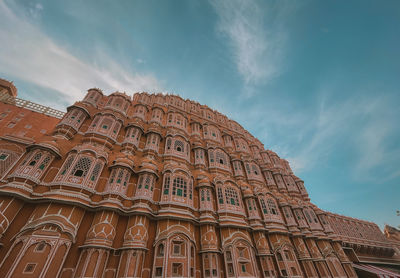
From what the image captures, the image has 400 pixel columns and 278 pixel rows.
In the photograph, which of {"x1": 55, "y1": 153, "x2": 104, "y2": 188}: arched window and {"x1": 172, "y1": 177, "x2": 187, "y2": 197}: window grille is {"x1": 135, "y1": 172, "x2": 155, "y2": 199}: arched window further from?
{"x1": 55, "y1": 153, "x2": 104, "y2": 188}: arched window

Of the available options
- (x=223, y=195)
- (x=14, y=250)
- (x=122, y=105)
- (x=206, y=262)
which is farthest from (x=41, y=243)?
(x=122, y=105)

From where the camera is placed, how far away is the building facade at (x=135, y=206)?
10.3 metres

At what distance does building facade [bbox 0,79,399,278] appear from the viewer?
10328 mm

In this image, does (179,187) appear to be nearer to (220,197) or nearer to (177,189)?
(177,189)

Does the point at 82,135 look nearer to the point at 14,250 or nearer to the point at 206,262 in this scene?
the point at 14,250

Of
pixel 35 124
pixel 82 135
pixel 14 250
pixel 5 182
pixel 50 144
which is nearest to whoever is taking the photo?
pixel 14 250

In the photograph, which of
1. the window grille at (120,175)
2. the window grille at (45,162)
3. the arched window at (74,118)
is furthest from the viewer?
the arched window at (74,118)

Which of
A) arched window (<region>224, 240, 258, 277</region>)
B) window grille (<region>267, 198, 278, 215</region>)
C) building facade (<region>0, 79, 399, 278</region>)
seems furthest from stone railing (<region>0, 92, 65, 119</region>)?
window grille (<region>267, 198, 278, 215</region>)

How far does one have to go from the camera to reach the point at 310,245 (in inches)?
→ 822

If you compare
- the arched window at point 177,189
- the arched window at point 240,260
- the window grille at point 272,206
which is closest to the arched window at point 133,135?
the arched window at point 177,189

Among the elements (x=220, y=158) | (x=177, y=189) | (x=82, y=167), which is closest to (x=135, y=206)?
(x=177, y=189)

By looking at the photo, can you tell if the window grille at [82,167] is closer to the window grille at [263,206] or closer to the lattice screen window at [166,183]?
the lattice screen window at [166,183]

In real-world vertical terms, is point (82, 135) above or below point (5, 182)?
above

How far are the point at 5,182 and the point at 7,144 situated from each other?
4.80 metres
